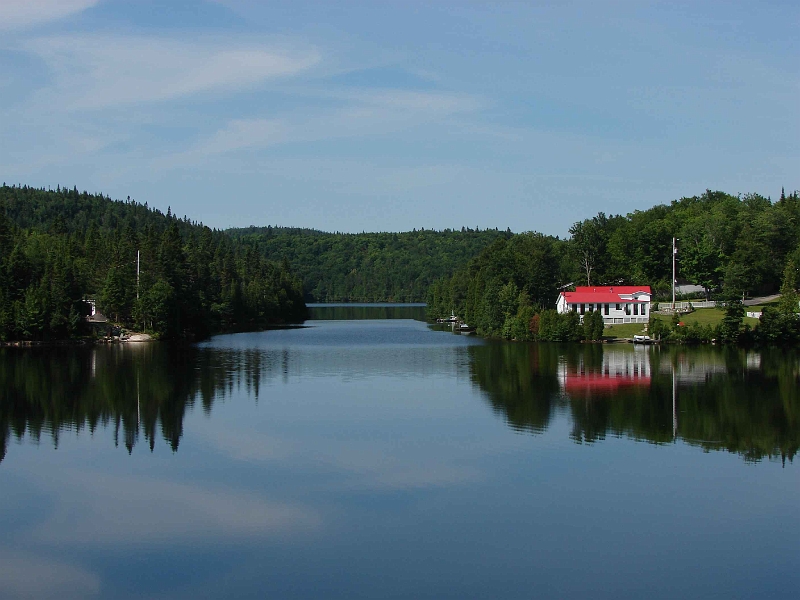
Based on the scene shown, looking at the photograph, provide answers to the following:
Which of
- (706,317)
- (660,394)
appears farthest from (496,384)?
(706,317)

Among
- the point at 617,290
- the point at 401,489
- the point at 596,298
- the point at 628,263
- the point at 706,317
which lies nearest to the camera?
the point at 401,489

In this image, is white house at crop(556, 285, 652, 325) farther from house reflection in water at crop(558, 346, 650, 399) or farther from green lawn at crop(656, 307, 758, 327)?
house reflection in water at crop(558, 346, 650, 399)

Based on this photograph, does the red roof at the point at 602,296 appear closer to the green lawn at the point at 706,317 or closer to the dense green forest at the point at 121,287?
the green lawn at the point at 706,317

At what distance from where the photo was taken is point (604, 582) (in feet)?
54.3

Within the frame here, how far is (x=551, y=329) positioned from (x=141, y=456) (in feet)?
192

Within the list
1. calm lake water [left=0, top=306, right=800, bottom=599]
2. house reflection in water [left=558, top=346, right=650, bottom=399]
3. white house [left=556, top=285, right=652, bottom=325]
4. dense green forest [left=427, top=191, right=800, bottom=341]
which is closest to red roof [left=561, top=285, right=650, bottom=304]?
white house [left=556, top=285, right=652, bottom=325]

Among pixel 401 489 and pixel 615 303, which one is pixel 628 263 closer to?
pixel 615 303

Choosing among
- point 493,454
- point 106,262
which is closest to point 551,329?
point 106,262

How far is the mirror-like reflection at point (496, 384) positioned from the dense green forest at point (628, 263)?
1479 cm

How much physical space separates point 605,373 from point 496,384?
27.7 feet

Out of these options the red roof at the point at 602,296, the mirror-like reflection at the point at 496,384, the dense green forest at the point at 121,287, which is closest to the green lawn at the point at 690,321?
the red roof at the point at 602,296

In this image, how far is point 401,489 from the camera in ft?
76.3

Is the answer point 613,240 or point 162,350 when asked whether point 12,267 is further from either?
point 613,240

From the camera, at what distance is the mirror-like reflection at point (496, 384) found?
32281mm
